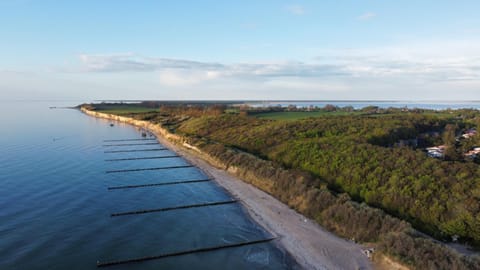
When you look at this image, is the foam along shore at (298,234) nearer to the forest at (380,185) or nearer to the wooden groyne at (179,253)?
the forest at (380,185)

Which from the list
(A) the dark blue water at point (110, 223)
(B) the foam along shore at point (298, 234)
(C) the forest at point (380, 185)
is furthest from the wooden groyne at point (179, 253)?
(C) the forest at point (380, 185)

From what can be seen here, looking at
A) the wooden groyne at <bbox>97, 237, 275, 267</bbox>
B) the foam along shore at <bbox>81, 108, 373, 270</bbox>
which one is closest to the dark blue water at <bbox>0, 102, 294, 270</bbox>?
the wooden groyne at <bbox>97, 237, 275, 267</bbox>

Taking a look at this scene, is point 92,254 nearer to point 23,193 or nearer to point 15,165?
point 23,193

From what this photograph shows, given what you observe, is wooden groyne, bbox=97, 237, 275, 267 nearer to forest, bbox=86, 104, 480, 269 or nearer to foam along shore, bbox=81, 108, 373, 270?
foam along shore, bbox=81, 108, 373, 270

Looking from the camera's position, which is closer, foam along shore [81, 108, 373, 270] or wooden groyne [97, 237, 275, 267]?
wooden groyne [97, 237, 275, 267]

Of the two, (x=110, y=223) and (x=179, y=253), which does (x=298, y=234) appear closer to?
(x=179, y=253)

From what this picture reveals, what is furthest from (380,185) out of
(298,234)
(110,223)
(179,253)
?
(110,223)
